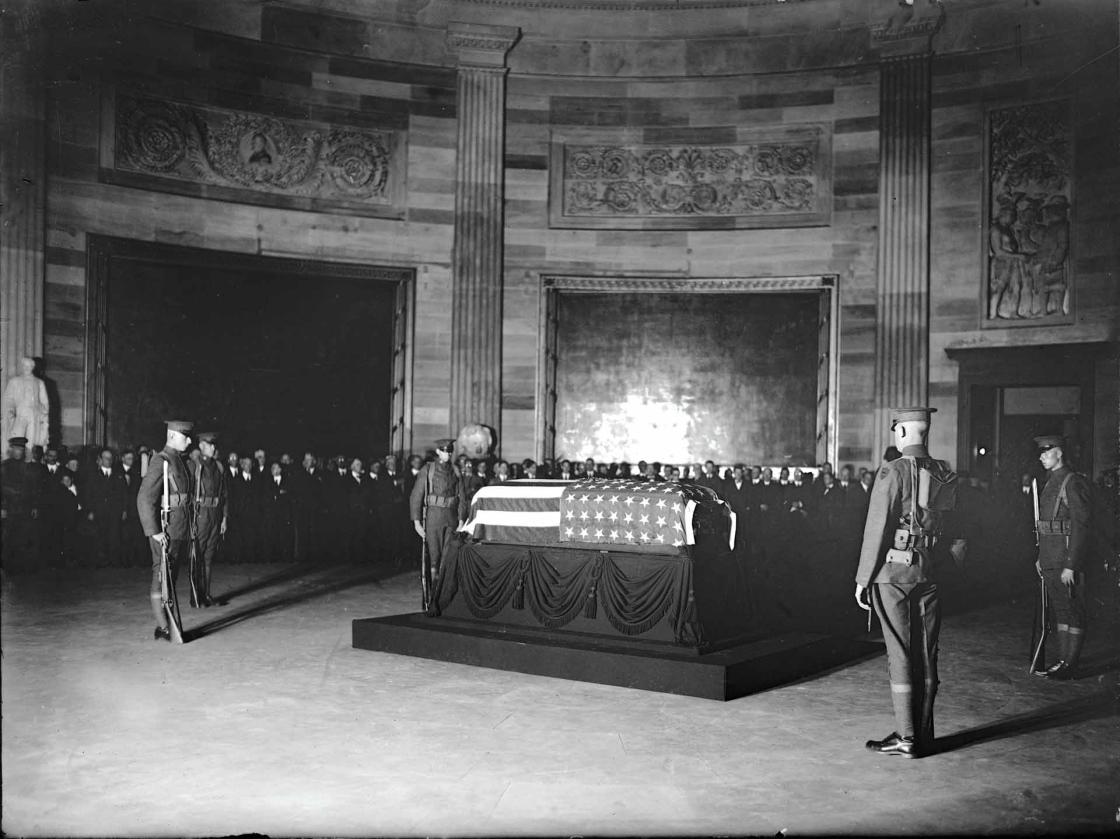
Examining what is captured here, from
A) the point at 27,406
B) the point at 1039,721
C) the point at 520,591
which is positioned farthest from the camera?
the point at 27,406

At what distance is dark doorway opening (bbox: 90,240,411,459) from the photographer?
571 inches

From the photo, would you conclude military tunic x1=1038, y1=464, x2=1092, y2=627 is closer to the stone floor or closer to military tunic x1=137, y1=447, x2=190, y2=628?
the stone floor

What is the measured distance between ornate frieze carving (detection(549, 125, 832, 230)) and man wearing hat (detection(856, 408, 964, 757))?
37.9ft

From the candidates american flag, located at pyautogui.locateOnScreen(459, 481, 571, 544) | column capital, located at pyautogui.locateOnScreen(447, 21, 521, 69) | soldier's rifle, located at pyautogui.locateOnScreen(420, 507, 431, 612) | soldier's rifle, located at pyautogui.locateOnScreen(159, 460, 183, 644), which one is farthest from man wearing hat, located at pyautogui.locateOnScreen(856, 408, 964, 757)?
column capital, located at pyautogui.locateOnScreen(447, 21, 521, 69)

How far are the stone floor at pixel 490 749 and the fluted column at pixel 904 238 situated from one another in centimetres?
768

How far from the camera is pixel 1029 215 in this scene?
15.5m

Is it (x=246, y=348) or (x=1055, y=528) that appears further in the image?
(x=246, y=348)

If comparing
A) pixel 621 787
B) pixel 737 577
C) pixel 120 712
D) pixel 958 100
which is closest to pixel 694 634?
pixel 737 577

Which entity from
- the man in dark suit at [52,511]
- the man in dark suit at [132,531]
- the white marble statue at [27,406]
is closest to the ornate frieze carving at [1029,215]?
the man in dark suit at [132,531]

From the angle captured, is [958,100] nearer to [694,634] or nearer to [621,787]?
[694,634]

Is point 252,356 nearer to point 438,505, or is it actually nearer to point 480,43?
point 480,43

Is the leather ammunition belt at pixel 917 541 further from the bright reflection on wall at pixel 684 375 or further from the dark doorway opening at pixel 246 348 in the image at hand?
the dark doorway opening at pixel 246 348

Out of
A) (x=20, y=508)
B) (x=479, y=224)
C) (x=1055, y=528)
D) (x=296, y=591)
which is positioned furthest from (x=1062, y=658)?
(x=479, y=224)

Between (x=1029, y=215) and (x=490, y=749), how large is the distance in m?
13.2
